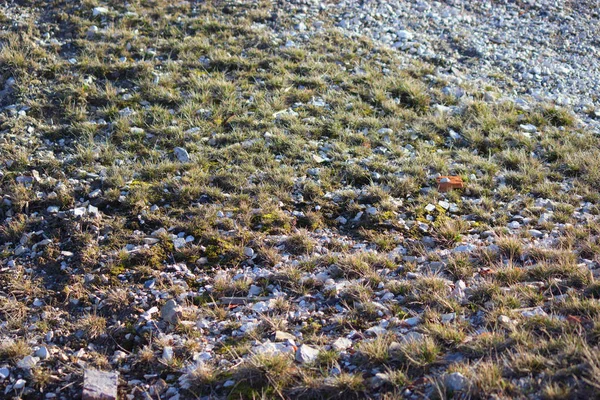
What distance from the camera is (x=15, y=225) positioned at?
6.80 m

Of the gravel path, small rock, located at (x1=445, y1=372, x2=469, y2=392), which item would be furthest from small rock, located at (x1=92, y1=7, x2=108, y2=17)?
small rock, located at (x1=445, y1=372, x2=469, y2=392)

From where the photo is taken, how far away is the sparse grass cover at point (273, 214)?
4.91 meters

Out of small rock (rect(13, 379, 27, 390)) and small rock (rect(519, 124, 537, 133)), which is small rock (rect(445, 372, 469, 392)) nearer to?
Result: small rock (rect(13, 379, 27, 390))

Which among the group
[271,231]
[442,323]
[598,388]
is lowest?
[271,231]

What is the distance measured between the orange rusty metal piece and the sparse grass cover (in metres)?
0.09

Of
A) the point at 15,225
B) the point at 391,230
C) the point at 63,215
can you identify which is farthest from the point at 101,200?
the point at 391,230

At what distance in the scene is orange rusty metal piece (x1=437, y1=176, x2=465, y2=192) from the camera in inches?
310

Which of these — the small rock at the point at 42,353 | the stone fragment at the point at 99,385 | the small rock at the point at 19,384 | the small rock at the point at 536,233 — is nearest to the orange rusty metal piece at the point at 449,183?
the small rock at the point at 536,233

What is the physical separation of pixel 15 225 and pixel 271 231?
2.73 metres

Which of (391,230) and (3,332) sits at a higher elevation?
(391,230)

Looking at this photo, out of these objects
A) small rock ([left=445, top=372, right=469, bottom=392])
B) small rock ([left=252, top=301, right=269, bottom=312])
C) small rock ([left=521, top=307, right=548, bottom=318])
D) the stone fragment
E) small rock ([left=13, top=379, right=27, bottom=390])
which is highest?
small rock ([left=521, top=307, right=548, bottom=318])

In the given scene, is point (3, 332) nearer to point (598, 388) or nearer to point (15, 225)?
point (15, 225)

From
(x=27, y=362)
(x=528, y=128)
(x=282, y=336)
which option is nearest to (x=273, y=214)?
(x=282, y=336)

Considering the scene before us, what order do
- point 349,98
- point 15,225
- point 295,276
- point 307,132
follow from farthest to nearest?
point 349,98 → point 307,132 → point 15,225 → point 295,276
